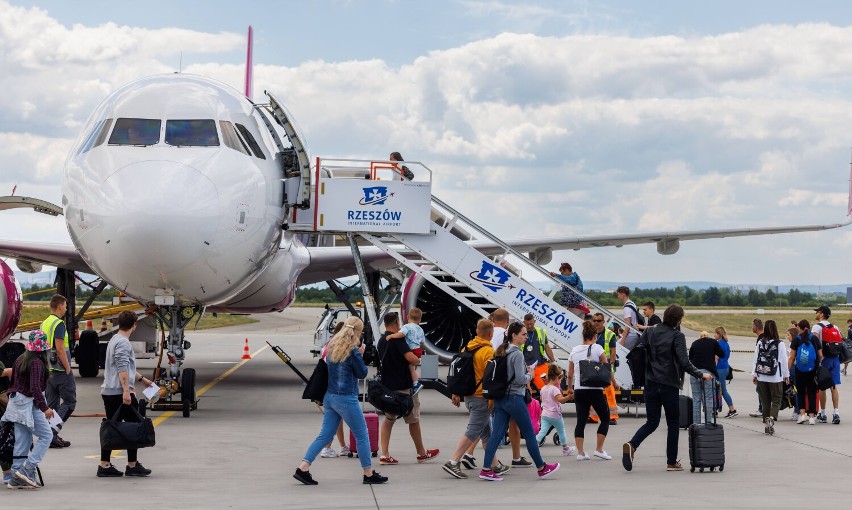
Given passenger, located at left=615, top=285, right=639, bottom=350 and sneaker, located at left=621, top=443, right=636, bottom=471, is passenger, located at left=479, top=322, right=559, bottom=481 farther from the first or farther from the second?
passenger, located at left=615, top=285, right=639, bottom=350

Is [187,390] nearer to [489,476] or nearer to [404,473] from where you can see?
[404,473]

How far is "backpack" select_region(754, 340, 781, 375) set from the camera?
15711mm

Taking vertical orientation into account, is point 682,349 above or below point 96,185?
below

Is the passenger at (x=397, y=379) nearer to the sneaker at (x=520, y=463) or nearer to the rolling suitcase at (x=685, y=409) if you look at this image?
the sneaker at (x=520, y=463)

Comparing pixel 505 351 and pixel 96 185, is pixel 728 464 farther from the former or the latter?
pixel 96 185

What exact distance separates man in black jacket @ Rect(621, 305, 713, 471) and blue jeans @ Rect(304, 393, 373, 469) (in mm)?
2688

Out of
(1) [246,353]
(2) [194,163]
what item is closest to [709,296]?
(1) [246,353]

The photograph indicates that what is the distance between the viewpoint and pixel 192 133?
15727 mm

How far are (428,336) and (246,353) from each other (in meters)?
12.7

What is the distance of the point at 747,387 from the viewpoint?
23953mm

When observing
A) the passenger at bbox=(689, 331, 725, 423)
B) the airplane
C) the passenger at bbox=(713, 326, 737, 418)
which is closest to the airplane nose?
the airplane

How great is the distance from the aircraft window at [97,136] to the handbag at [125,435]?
5.66 meters

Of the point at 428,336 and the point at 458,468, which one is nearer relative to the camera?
the point at 458,468

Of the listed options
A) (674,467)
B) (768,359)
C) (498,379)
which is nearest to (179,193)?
(498,379)
